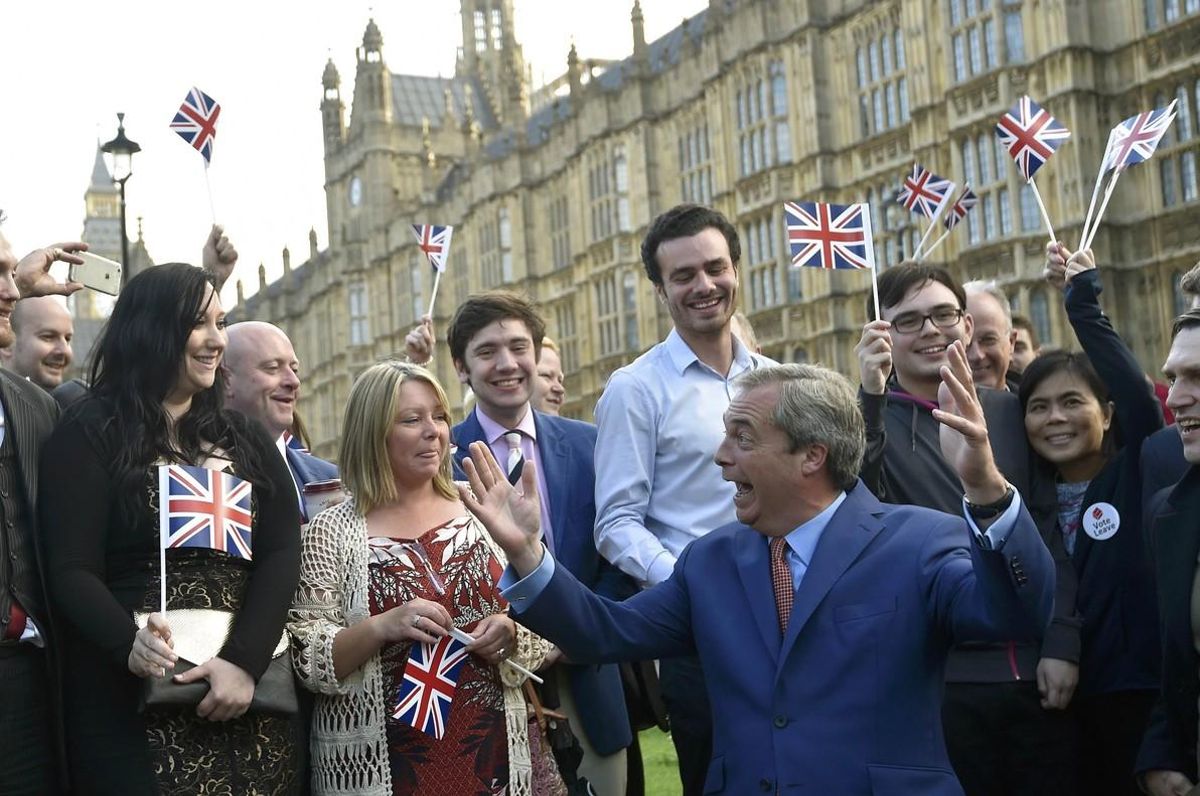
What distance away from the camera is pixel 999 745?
440cm

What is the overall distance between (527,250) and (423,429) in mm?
30970

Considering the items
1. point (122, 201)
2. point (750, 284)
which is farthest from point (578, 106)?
point (122, 201)

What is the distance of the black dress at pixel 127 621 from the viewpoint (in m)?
3.46

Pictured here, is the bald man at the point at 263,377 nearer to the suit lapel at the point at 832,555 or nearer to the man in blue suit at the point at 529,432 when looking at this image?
the man in blue suit at the point at 529,432

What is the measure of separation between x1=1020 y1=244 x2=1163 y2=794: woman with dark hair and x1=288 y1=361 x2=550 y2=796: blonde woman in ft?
5.80

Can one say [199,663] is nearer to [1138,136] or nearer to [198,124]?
[198,124]

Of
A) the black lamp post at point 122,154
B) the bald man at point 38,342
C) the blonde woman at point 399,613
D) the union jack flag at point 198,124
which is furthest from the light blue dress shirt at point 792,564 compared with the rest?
the black lamp post at point 122,154

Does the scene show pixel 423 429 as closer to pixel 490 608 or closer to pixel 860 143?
pixel 490 608

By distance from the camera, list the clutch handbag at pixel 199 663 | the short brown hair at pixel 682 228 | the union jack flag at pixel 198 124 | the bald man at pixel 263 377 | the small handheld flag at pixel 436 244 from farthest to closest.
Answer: the small handheld flag at pixel 436 244
the union jack flag at pixel 198 124
the bald man at pixel 263 377
the short brown hair at pixel 682 228
the clutch handbag at pixel 199 663

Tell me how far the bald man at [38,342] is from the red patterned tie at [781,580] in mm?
3713

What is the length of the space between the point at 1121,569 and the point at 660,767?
4.48m

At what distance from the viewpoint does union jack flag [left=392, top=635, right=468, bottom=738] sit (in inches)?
149

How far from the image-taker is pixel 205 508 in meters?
3.57

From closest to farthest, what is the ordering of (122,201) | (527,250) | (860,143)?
(122,201), (860,143), (527,250)
